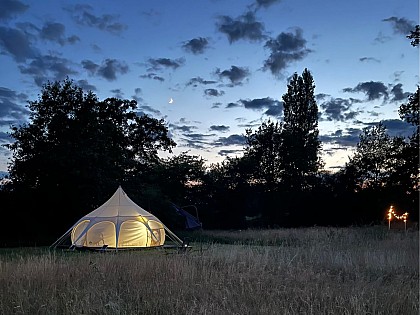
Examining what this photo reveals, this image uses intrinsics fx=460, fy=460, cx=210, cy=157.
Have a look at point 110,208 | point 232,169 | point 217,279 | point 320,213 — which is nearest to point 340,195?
point 320,213

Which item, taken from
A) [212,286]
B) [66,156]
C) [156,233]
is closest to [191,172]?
[66,156]

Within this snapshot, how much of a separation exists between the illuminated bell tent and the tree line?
156 inches

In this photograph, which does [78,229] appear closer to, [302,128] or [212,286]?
[212,286]

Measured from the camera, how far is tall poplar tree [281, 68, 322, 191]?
40.2m

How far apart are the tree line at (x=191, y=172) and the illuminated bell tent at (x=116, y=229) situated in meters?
3.96

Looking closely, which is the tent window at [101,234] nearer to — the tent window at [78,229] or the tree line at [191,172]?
the tent window at [78,229]

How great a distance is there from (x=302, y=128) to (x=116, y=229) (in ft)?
87.5

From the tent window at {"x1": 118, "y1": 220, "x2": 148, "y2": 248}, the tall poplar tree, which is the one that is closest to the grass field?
the tent window at {"x1": 118, "y1": 220, "x2": 148, "y2": 248}

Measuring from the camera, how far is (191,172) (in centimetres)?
4378

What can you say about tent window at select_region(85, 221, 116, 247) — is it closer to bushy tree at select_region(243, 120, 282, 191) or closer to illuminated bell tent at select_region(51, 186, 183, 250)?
illuminated bell tent at select_region(51, 186, 183, 250)

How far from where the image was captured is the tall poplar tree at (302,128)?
132ft

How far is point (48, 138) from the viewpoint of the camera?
81.7 feet

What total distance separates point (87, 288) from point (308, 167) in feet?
125

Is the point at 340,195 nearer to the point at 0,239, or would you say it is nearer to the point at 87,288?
the point at 0,239
